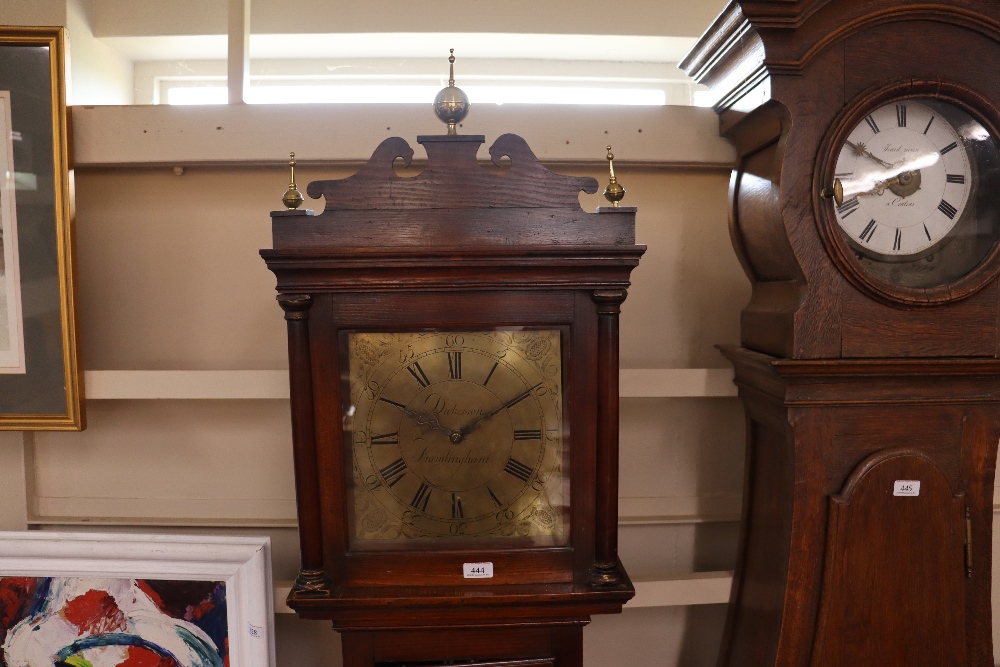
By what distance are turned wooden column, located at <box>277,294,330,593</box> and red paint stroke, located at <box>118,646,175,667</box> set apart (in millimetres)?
491

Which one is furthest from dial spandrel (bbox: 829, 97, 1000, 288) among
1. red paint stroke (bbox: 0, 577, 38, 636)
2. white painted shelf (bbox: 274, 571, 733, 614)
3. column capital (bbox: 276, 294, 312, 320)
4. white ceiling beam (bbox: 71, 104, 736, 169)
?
red paint stroke (bbox: 0, 577, 38, 636)

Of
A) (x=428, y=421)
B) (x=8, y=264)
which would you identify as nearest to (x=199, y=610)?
(x=428, y=421)

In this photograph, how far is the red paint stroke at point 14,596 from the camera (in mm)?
1323

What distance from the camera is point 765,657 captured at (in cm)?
122

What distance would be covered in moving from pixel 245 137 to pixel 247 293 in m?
0.35

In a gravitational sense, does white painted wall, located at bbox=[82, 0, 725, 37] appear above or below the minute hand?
above

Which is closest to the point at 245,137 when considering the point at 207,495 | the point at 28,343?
the point at 28,343

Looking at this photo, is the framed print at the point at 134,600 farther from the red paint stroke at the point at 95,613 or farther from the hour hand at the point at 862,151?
the hour hand at the point at 862,151

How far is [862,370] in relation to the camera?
43.2 inches

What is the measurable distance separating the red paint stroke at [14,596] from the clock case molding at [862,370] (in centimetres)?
147

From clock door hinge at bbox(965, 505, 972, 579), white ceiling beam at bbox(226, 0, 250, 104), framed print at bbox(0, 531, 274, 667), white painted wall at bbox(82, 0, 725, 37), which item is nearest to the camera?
clock door hinge at bbox(965, 505, 972, 579)

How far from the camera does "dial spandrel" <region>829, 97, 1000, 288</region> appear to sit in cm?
112

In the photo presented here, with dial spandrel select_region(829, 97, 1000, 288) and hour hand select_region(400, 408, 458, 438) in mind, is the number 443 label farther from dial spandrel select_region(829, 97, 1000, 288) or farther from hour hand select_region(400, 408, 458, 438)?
dial spandrel select_region(829, 97, 1000, 288)

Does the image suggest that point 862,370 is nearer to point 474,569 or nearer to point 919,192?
point 919,192
